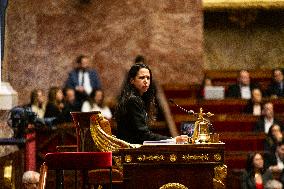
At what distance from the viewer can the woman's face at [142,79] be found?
605 cm

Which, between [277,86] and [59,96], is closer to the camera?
[59,96]

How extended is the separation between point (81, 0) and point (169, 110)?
2.56 meters

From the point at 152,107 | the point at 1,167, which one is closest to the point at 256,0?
the point at 1,167

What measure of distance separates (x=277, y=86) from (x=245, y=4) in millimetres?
2188

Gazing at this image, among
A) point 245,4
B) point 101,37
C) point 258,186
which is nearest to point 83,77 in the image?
point 101,37

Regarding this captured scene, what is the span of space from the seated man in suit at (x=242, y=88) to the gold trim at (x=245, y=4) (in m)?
2.14

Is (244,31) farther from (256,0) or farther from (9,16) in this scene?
(9,16)

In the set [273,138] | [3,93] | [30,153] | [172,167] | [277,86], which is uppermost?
[277,86]

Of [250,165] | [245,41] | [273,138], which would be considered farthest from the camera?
[245,41]

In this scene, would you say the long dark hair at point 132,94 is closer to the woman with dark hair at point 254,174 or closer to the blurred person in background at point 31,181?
the blurred person in background at point 31,181

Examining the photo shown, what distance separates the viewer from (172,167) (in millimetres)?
5723

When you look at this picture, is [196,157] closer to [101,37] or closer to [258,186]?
[258,186]

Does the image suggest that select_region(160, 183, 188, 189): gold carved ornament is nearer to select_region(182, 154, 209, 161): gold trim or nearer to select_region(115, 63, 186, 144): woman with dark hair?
select_region(182, 154, 209, 161): gold trim

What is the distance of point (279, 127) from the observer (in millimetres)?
10891
